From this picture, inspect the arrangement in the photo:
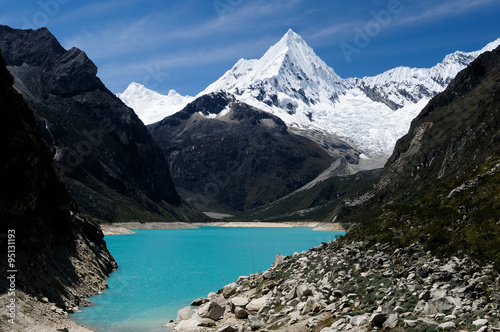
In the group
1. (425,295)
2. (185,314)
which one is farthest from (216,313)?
(425,295)

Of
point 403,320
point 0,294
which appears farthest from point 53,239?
point 403,320

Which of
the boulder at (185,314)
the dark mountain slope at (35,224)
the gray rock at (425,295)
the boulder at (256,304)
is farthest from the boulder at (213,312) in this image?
the gray rock at (425,295)

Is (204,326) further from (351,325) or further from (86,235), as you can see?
(86,235)

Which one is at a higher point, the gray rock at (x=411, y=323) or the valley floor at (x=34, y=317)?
the valley floor at (x=34, y=317)

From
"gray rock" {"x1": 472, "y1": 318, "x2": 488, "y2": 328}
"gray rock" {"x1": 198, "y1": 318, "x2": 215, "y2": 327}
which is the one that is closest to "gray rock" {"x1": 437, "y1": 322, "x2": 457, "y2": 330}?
"gray rock" {"x1": 472, "y1": 318, "x2": 488, "y2": 328}

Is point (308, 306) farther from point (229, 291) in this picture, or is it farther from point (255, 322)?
point (229, 291)

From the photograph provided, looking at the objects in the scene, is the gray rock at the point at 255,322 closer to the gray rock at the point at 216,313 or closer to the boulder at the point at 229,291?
the gray rock at the point at 216,313
